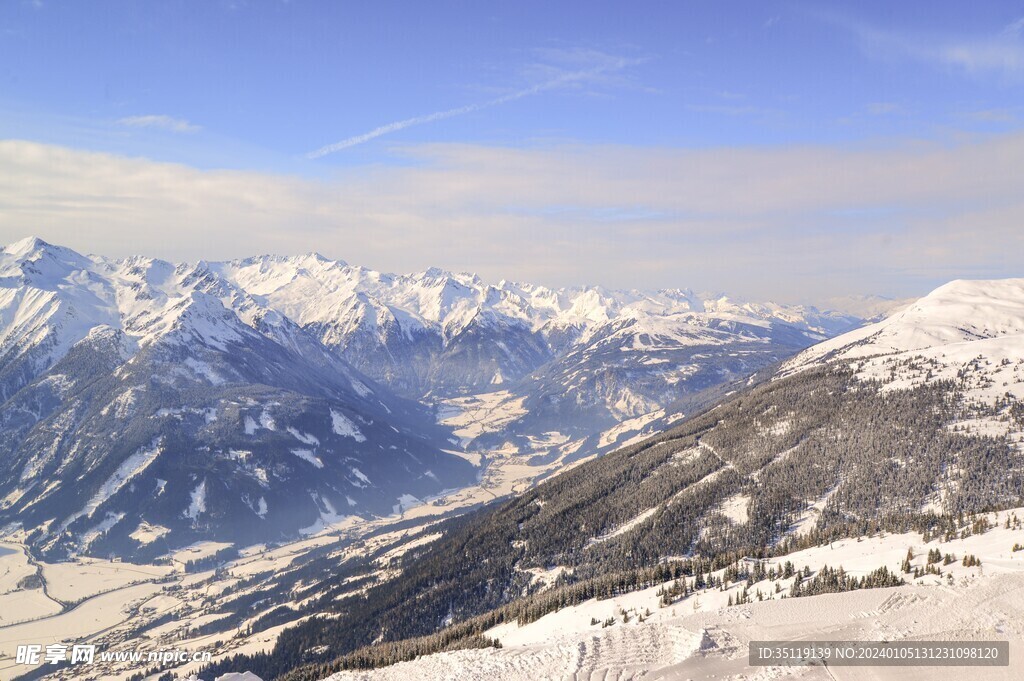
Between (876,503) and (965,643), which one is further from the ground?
(965,643)

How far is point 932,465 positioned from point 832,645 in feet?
554

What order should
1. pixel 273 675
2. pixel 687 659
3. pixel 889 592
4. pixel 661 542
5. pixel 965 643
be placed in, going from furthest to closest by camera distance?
pixel 661 542
pixel 273 675
pixel 889 592
pixel 687 659
pixel 965 643

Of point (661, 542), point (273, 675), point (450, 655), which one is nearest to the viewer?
point (450, 655)

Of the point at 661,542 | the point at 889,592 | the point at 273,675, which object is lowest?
the point at 273,675

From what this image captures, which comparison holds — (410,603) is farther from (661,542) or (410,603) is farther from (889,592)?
(889,592)

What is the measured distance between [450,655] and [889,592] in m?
50.4

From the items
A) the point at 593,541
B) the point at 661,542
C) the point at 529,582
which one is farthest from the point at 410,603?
the point at 661,542

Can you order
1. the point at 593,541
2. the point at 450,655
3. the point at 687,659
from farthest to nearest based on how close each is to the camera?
the point at 593,541
the point at 450,655
the point at 687,659

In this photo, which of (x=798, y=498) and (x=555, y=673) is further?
(x=798, y=498)

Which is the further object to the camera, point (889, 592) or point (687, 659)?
point (889, 592)

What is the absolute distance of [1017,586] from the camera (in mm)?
A: 55375

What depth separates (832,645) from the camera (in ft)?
168

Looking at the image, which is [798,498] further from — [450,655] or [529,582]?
[450,655]

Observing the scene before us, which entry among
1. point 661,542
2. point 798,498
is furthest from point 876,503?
point 661,542
